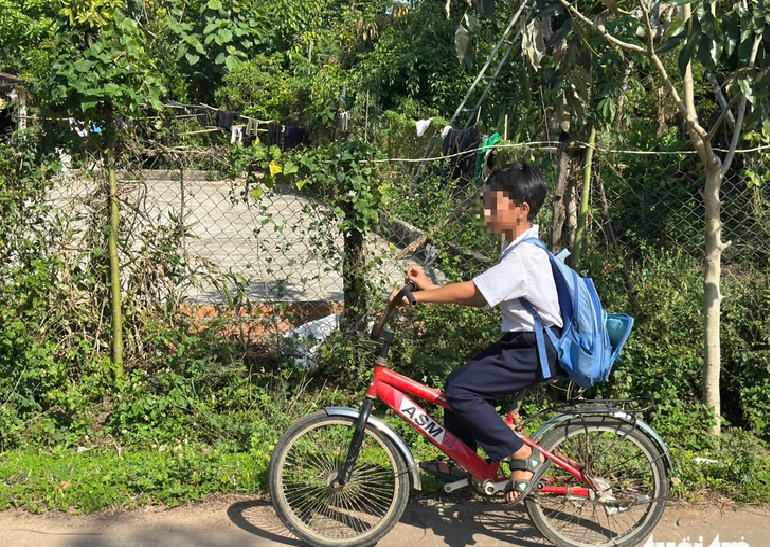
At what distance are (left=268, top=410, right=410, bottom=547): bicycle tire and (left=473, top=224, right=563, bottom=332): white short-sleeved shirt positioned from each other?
0.88m

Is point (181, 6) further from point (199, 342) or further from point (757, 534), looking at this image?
point (757, 534)

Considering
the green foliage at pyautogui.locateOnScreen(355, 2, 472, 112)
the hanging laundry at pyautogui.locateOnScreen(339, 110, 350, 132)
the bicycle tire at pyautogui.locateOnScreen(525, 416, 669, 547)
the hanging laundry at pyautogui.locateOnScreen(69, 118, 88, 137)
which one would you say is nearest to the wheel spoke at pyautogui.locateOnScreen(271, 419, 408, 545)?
the bicycle tire at pyautogui.locateOnScreen(525, 416, 669, 547)

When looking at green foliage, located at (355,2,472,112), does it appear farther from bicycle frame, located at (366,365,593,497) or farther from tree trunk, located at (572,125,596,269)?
bicycle frame, located at (366,365,593,497)

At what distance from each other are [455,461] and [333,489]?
0.62 metres

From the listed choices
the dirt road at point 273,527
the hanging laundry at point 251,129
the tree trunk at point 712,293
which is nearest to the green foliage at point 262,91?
the hanging laundry at point 251,129

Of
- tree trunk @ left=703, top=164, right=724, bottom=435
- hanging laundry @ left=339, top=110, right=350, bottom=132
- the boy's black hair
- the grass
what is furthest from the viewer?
hanging laundry @ left=339, top=110, right=350, bottom=132

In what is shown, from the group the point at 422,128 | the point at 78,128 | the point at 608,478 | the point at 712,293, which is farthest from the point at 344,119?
the point at 608,478

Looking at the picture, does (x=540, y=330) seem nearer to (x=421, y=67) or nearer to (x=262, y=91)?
(x=421, y=67)

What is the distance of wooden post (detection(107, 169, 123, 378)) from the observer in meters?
5.10

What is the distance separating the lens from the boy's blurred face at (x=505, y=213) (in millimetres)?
3650

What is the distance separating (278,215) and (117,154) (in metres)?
1.12

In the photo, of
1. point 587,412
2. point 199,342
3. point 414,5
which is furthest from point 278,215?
point 414,5

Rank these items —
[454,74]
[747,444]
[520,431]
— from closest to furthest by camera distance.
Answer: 1. [520,431]
2. [747,444]
3. [454,74]

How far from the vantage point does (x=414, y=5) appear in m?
19.5
